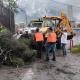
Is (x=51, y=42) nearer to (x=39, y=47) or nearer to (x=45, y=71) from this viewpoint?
(x=39, y=47)

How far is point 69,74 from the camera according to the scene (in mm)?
14688

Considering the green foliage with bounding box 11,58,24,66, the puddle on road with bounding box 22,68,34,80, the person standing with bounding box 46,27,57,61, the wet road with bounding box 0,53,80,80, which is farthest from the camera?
the person standing with bounding box 46,27,57,61

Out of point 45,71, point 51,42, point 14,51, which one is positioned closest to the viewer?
point 45,71

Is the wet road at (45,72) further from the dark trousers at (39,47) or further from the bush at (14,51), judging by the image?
the dark trousers at (39,47)

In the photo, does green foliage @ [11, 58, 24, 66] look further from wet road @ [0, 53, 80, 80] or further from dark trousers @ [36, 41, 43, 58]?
dark trousers @ [36, 41, 43, 58]

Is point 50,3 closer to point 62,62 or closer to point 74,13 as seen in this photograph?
point 74,13

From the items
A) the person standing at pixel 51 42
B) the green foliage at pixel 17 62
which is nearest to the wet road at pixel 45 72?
the green foliage at pixel 17 62

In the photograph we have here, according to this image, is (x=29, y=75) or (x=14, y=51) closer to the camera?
(x=29, y=75)

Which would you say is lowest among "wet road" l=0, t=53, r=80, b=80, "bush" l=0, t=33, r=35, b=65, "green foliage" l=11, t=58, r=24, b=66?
"wet road" l=0, t=53, r=80, b=80

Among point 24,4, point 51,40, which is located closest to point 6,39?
point 51,40

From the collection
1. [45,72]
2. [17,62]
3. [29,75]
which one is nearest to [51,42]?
[17,62]

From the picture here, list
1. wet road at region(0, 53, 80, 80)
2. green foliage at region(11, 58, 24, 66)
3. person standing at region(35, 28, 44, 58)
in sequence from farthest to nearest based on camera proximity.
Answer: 1. person standing at region(35, 28, 44, 58)
2. green foliage at region(11, 58, 24, 66)
3. wet road at region(0, 53, 80, 80)

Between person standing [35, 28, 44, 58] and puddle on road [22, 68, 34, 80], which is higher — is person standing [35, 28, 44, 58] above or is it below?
above

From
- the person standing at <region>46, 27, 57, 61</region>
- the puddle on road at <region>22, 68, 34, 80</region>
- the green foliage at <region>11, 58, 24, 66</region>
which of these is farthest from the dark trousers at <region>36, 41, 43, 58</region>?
the puddle on road at <region>22, 68, 34, 80</region>
